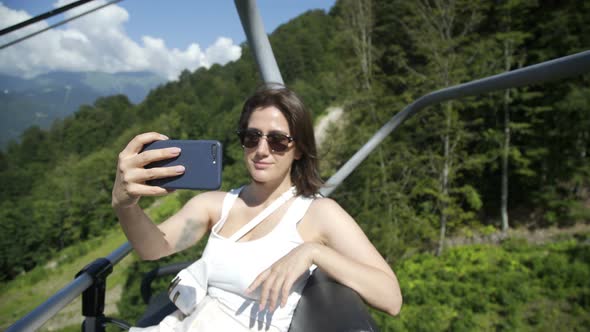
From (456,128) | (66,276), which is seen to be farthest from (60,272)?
(456,128)

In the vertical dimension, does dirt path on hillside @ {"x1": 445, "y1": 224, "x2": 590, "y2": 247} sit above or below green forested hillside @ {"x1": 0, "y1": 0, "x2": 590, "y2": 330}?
below

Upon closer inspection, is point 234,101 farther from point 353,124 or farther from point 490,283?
point 490,283

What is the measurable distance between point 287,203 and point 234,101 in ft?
105

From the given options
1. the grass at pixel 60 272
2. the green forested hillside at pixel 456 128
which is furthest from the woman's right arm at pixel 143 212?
the grass at pixel 60 272

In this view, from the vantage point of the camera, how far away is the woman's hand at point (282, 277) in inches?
34.6

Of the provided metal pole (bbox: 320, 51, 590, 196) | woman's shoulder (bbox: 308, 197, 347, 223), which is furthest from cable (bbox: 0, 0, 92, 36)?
metal pole (bbox: 320, 51, 590, 196)

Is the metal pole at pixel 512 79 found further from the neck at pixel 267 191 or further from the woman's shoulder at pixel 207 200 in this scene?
the woman's shoulder at pixel 207 200

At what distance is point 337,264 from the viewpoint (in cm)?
100

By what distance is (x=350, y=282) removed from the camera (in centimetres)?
100

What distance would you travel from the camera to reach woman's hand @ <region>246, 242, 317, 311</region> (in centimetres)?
88

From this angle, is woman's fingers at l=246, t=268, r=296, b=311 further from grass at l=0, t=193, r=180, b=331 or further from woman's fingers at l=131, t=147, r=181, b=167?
grass at l=0, t=193, r=180, b=331

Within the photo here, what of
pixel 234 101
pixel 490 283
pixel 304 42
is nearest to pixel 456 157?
pixel 490 283

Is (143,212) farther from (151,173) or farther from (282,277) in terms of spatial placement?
(282,277)

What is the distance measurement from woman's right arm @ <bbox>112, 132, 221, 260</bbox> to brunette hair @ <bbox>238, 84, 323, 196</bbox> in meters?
0.36
